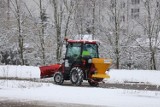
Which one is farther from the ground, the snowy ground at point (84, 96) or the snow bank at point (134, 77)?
the snow bank at point (134, 77)

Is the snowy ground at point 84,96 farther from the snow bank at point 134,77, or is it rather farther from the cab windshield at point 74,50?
the snow bank at point 134,77

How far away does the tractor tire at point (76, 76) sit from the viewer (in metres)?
21.6

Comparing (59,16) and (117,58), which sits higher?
(59,16)

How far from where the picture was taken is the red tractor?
21.6 metres

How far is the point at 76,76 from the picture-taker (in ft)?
71.6

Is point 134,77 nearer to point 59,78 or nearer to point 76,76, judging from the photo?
point 59,78

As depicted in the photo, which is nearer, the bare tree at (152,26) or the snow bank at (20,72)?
the snow bank at (20,72)

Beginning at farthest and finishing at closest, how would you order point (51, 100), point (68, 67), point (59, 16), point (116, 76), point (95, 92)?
point (59, 16)
point (116, 76)
point (68, 67)
point (95, 92)
point (51, 100)

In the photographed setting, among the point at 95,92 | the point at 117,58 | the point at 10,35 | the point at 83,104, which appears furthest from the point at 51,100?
the point at 10,35

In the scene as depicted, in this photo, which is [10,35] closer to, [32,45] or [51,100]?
[32,45]

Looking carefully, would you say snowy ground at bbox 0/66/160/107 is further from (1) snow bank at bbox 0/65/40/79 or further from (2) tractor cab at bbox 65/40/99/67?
(1) snow bank at bbox 0/65/40/79

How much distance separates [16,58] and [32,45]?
8.45 ft

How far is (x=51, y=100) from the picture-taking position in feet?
50.6

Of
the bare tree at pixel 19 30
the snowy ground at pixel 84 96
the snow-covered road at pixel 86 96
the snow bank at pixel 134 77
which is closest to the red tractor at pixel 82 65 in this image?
the snowy ground at pixel 84 96
